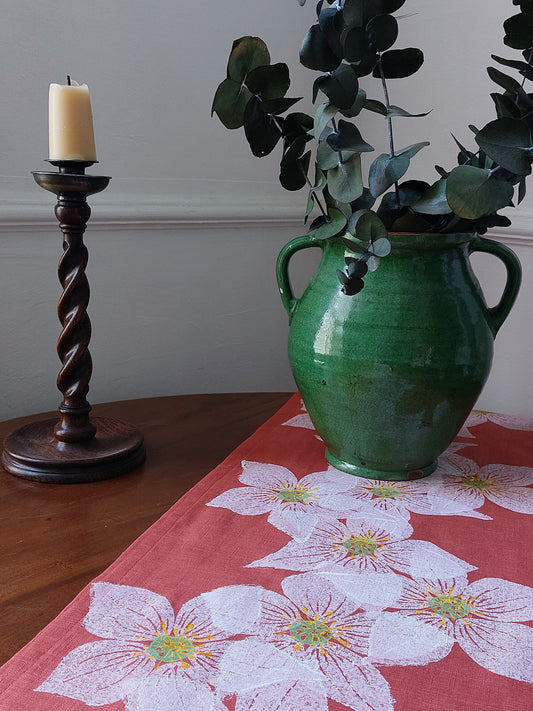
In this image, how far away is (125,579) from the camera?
53 cm

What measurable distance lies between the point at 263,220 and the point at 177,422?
50cm

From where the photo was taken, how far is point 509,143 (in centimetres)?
60

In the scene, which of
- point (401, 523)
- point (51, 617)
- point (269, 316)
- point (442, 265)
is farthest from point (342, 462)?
point (269, 316)

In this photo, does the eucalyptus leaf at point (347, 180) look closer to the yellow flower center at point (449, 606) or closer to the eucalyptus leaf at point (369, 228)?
the eucalyptus leaf at point (369, 228)

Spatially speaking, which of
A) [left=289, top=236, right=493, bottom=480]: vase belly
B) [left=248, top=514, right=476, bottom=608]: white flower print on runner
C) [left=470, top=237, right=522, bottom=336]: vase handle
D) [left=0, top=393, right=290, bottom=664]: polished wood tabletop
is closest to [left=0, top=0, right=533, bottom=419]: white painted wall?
[left=0, top=393, right=290, bottom=664]: polished wood tabletop

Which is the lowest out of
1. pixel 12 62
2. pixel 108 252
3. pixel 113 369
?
pixel 113 369

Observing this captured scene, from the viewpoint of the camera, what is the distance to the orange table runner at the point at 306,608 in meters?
0.42

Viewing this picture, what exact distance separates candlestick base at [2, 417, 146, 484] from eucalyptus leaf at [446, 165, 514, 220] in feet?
1.37

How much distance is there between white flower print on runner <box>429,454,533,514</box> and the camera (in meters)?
0.70

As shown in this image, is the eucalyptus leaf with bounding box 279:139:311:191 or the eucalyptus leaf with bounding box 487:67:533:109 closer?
the eucalyptus leaf with bounding box 487:67:533:109

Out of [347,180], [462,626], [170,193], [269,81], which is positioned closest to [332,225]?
[347,180]

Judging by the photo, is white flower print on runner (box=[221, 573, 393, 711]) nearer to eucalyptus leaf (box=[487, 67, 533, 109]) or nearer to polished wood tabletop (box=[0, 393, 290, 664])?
polished wood tabletop (box=[0, 393, 290, 664])

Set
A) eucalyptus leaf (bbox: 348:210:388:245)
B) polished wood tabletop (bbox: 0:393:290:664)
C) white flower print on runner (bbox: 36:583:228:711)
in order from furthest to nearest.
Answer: eucalyptus leaf (bbox: 348:210:388:245)
polished wood tabletop (bbox: 0:393:290:664)
white flower print on runner (bbox: 36:583:228:711)

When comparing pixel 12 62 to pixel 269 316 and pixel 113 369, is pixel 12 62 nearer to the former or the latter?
pixel 113 369
